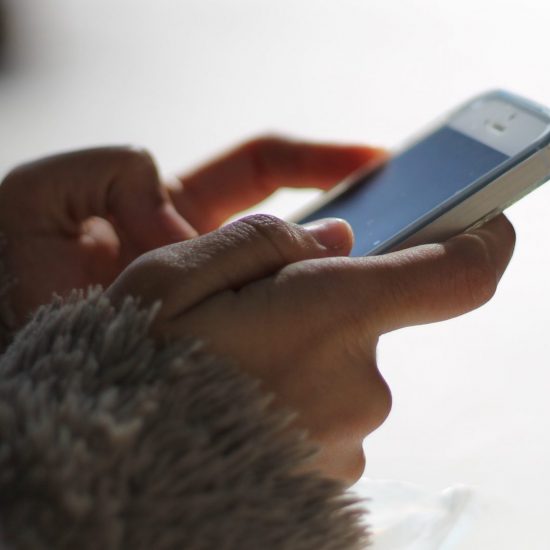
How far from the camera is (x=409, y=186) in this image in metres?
0.50

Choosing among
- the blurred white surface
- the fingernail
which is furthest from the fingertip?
the blurred white surface

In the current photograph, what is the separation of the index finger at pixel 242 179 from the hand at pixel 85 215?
0.02m

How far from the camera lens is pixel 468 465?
0.47 metres

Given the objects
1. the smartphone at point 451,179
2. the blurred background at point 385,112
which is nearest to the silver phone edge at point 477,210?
the smartphone at point 451,179

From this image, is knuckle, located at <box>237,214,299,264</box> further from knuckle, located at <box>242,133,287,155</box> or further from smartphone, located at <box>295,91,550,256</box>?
knuckle, located at <box>242,133,287,155</box>

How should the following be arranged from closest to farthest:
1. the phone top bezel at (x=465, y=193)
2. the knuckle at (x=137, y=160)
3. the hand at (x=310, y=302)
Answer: the hand at (x=310, y=302) → the phone top bezel at (x=465, y=193) → the knuckle at (x=137, y=160)

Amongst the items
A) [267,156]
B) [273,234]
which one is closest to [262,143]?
[267,156]

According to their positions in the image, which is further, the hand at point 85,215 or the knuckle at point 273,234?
the hand at point 85,215

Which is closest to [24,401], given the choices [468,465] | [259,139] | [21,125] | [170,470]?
[170,470]

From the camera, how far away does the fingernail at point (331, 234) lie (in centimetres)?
40

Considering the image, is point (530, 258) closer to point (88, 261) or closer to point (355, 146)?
point (355, 146)

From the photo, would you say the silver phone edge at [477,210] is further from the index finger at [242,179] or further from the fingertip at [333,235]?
the index finger at [242,179]

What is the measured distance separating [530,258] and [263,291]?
30cm

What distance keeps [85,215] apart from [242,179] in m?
0.13
